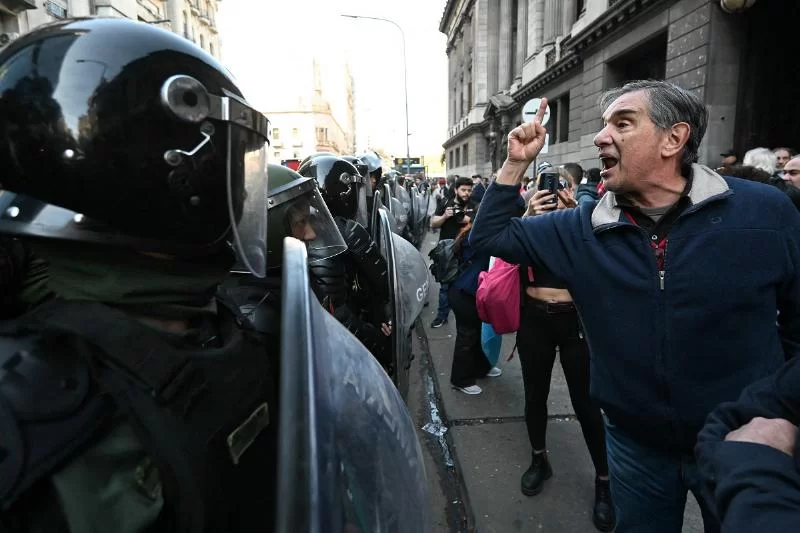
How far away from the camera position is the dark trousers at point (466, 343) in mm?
4043

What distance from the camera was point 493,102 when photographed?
28578 mm

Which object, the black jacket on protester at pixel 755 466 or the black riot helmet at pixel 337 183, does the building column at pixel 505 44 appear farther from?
the black jacket on protester at pixel 755 466

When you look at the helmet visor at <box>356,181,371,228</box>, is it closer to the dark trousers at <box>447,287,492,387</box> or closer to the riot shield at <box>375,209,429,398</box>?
the dark trousers at <box>447,287,492,387</box>

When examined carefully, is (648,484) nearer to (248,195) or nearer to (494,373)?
(248,195)

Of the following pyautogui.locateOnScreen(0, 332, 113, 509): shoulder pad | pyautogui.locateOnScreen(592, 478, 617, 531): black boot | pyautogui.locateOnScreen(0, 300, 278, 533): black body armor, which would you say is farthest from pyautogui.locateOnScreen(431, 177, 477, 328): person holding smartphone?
pyautogui.locateOnScreen(0, 332, 113, 509): shoulder pad

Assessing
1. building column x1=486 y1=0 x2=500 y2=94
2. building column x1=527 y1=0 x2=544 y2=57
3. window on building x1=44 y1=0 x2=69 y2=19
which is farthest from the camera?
building column x1=486 y1=0 x2=500 y2=94

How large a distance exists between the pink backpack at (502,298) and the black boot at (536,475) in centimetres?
77

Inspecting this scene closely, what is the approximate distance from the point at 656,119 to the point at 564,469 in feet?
7.30

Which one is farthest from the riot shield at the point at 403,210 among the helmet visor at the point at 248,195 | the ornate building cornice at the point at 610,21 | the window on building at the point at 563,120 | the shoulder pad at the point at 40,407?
the window on building at the point at 563,120

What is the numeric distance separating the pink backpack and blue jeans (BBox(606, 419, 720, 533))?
118 cm

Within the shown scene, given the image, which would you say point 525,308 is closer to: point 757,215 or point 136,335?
point 757,215

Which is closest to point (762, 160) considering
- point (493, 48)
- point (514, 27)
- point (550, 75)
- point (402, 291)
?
point (402, 291)

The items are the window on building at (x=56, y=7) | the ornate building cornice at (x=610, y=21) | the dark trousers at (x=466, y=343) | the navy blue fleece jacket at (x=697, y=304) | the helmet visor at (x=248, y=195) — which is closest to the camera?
the helmet visor at (x=248, y=195)

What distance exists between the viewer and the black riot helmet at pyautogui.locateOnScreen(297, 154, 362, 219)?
3.80 meters
